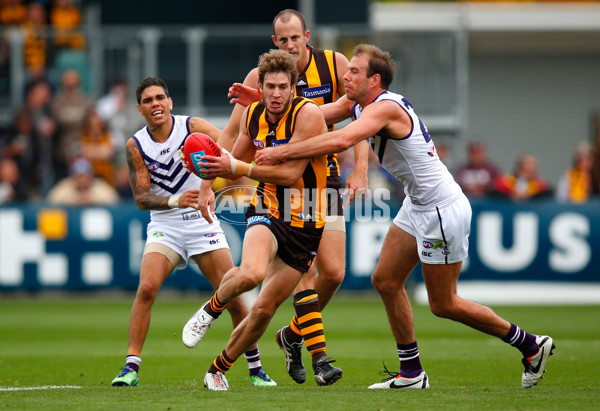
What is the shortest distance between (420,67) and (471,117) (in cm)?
688

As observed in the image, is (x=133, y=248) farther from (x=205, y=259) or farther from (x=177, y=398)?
(x=177, y=398)

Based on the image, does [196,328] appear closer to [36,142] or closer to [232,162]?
[232,162]

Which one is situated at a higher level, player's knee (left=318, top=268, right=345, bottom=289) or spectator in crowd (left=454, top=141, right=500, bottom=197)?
player's knee (left=318, top=268, right=345, bottom=289)

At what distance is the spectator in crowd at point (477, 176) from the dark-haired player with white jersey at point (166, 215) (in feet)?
30.0

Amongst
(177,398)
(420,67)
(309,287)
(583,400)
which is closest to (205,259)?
(309,287)

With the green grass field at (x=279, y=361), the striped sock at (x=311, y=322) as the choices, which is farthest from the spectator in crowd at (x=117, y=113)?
the striped sock at (x=311, y=322)

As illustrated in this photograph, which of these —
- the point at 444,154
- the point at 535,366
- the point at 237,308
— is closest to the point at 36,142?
the point at 444,154

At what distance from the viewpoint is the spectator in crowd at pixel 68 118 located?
17047mm

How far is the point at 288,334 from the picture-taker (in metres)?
8.09

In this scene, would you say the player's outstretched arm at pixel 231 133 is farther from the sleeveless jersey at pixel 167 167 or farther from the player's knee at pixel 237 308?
the player's knee at pixel 237 308

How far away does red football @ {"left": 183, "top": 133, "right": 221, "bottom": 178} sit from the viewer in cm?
706

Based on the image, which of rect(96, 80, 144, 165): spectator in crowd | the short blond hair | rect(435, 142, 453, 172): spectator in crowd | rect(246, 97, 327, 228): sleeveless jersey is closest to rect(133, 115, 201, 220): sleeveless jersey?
rect(246, 97, 327, 228): sleeveless jersey

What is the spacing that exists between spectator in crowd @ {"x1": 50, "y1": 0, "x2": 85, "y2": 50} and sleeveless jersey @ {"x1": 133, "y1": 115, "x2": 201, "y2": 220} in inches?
426

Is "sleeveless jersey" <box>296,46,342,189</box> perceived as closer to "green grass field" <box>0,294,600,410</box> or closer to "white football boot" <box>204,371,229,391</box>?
"white football boot" <box>204,371,229,391</box>
